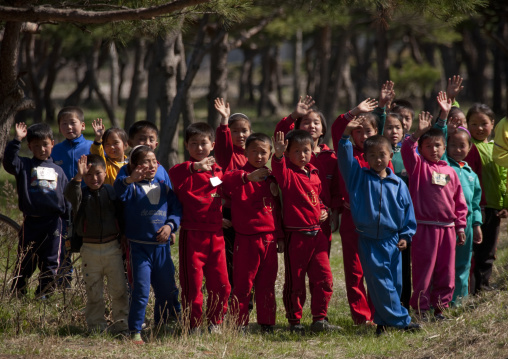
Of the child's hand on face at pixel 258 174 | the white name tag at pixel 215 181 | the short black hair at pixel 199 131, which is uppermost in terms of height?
the short black hair at pixel 199 131

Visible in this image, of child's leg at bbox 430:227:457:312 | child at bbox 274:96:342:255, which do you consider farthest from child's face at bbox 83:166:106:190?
child's leg at bbox 430:227:457:312

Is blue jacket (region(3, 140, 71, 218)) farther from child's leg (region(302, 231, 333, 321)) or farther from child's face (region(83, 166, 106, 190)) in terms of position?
child's leg (region(302, 231, 333, 321))

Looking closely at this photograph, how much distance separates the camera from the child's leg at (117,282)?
5016 millimetres

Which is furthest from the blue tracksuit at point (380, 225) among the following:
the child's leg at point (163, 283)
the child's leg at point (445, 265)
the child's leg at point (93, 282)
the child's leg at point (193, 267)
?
the child's leg at point (93, 282)

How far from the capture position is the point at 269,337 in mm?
5246

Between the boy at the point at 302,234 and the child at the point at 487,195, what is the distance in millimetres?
1677

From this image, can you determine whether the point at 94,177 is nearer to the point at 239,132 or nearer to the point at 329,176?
the point at 239,132

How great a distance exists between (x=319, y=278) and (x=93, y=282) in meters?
1.73

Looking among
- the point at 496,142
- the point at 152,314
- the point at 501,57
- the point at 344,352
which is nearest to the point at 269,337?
the point at 344,352

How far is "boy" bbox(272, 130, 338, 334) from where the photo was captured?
17.3ft

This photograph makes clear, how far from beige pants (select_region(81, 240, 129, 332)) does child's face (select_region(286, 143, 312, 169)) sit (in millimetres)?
1493

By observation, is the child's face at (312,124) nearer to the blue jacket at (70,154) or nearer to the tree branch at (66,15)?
the tree branch at (66,15)

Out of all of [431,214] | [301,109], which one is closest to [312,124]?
[301,109]

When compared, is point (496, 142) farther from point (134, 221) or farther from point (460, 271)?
point (134, 221)
